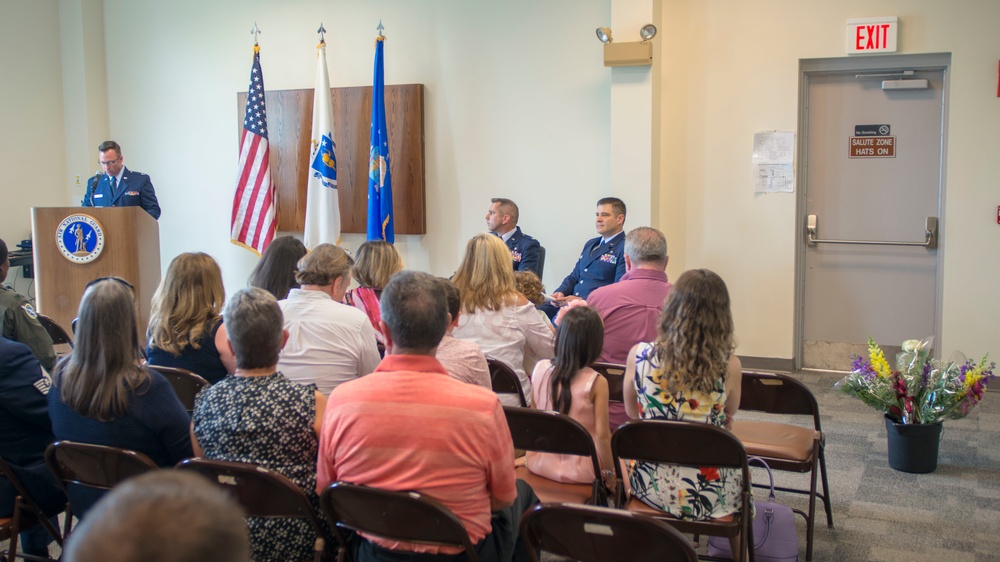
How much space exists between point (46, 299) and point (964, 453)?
5.74 m

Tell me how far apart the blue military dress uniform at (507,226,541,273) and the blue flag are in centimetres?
117

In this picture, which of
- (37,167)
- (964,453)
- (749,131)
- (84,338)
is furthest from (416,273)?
(37,167)

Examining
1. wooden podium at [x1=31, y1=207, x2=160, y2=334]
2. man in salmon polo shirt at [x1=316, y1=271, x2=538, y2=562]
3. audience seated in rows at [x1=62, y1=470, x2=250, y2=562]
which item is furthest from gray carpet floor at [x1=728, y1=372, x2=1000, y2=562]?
wooden podium at [x1=31, y1=207, x2=160, y2=334]

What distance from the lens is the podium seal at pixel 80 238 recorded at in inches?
228

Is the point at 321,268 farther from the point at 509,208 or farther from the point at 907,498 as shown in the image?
the point at 509,208

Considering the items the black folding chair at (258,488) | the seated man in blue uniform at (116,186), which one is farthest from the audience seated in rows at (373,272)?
the seated man in blue uniform at (116,186)

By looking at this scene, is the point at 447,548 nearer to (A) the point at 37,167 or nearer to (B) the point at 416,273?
(B) the point at 416,273

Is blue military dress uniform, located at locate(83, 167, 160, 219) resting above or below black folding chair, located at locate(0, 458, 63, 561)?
above

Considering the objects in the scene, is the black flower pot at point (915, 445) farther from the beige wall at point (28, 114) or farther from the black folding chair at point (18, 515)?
the beige wall at point (28, 114)

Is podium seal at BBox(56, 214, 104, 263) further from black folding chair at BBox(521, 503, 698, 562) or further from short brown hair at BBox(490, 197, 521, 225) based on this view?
black folding chair at BBox(521, 503, 698, 562)

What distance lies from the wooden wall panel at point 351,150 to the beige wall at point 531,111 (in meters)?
0.13

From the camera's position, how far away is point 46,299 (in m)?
5.90

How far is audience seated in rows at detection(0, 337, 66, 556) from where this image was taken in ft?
8.63

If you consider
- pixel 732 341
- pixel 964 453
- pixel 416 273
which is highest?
pixel 416 273
